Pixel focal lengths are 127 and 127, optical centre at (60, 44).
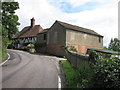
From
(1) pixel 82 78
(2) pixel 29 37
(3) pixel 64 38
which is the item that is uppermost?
(2) pixel 29 37

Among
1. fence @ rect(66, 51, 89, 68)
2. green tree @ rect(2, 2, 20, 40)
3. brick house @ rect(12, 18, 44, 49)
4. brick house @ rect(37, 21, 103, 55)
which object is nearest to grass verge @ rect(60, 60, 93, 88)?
fence @ rect(66, 51, 89, 68)

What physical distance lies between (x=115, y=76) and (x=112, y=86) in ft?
1.51

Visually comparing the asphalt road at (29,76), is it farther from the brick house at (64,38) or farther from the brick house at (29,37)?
the brick house at (29,37)

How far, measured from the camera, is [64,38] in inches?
1330

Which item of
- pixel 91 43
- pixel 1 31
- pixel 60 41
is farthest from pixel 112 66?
pixel 91 43

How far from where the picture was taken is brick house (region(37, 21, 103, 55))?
34150mm

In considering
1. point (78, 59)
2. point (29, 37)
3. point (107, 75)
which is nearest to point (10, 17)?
point (29, 37)

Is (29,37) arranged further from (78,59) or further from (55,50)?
(78,59)

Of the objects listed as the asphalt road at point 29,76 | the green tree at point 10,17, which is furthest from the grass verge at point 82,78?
the green tree at point 10,17

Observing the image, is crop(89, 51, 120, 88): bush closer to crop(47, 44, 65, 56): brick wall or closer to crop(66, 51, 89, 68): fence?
crop(66, 51, 89, 68): fence

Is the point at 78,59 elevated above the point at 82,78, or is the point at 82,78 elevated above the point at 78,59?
the point at 78,59

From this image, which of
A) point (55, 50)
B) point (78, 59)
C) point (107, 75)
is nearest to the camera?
point (107, 75)

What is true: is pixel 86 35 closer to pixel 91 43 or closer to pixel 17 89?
pixel 91 43

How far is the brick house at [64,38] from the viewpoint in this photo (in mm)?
34150
